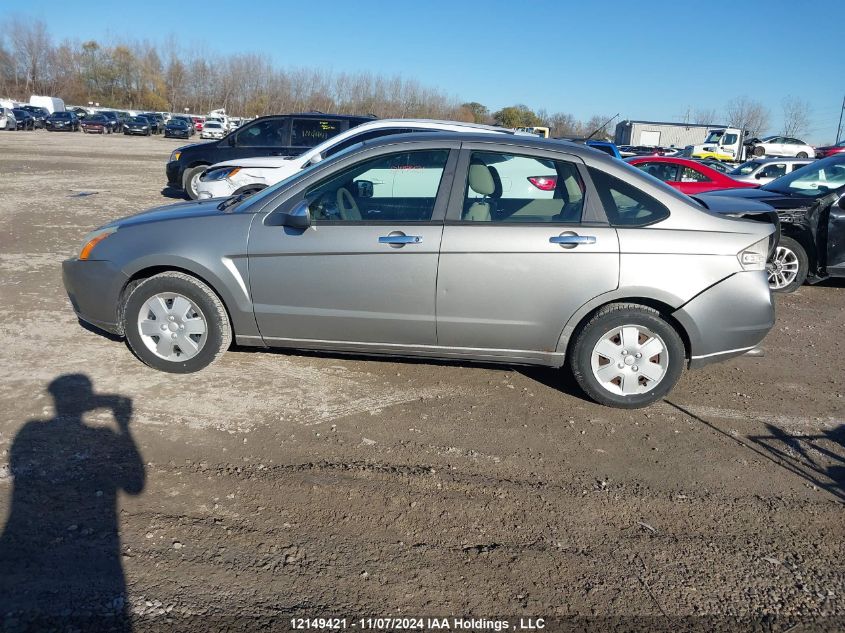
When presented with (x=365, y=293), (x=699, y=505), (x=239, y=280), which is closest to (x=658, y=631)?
(x=699, y=505)

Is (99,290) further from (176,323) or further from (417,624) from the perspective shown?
(417,624)

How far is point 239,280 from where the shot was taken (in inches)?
179

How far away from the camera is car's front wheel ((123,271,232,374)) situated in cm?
459

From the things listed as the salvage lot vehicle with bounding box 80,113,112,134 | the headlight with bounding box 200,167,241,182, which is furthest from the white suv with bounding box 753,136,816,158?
the salvage lot vehicle with bounding box 80,113,112,134

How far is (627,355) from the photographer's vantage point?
441cm

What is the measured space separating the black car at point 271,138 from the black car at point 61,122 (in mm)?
47714

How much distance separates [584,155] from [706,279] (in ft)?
3.79

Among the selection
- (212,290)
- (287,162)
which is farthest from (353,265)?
(287,162)

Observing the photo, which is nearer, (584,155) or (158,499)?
(158,499)

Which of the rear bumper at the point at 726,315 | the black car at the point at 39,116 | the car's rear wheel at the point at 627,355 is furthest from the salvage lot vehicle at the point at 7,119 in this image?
the rear bumper at the point at 726,315

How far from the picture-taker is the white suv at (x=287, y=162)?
941cm

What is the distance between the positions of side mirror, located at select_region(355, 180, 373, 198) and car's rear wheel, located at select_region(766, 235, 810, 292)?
17.8ft

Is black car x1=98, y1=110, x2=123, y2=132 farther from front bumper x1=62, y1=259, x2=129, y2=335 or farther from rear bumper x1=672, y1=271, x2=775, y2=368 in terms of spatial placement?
rear bumper x1=672, y1=271, x2=775, y2=368

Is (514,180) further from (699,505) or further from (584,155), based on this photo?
(699,505)
